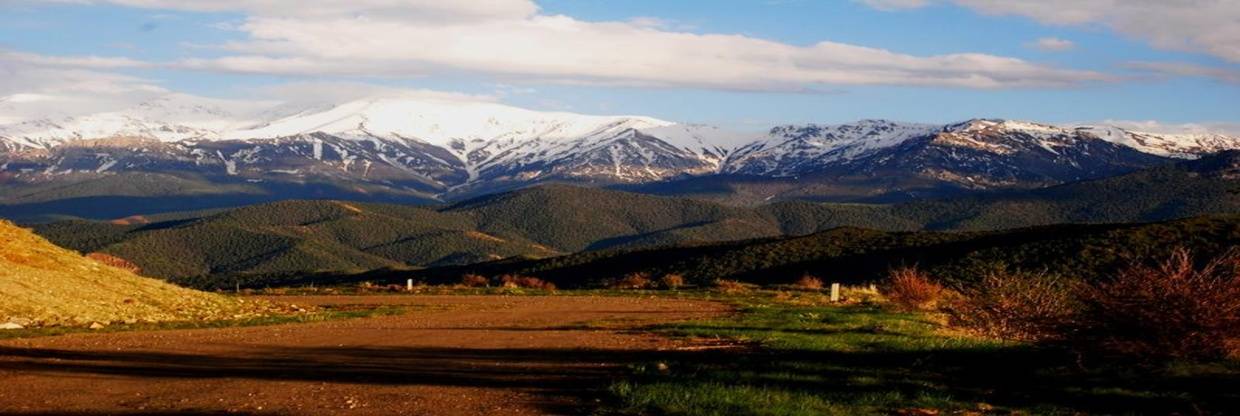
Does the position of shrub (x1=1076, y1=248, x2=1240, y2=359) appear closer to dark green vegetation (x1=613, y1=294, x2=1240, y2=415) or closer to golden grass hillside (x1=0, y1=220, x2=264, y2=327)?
dark green vegetation (x1=613, y1=294, x2=1240, y2=415)

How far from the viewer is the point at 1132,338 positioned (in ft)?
61.0

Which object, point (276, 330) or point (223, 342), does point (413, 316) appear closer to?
point (276, 330)

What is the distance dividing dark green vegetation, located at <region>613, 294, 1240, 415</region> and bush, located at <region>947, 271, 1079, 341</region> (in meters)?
0.45

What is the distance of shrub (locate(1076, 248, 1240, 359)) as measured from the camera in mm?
17844

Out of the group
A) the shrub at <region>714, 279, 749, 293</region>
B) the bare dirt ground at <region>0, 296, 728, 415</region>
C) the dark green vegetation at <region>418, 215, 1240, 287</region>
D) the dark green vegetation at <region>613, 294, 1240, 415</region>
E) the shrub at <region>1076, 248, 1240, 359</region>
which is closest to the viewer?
the dark green vegetation at <region>613, 294, 1240, 415</region>

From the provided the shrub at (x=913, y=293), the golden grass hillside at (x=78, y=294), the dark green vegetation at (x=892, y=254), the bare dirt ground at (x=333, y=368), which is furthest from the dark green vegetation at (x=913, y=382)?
the dark green vegetation at (x=892, y=254)

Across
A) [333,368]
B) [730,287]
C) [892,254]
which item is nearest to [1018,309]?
[333,368]

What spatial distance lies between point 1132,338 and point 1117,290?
68cm

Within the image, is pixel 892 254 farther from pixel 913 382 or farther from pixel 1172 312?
pixel 913 382

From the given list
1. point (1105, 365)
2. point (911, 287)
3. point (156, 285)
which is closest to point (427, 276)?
point (156, 285)

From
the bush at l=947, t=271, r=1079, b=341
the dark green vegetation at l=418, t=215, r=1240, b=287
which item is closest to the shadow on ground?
the bush at l=947, t=271, r=1079, b=341

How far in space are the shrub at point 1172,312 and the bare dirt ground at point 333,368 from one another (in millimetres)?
7168

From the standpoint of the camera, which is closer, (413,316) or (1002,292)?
(1002,292)

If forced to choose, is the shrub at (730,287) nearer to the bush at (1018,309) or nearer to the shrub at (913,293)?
the shrub at (913,293)
